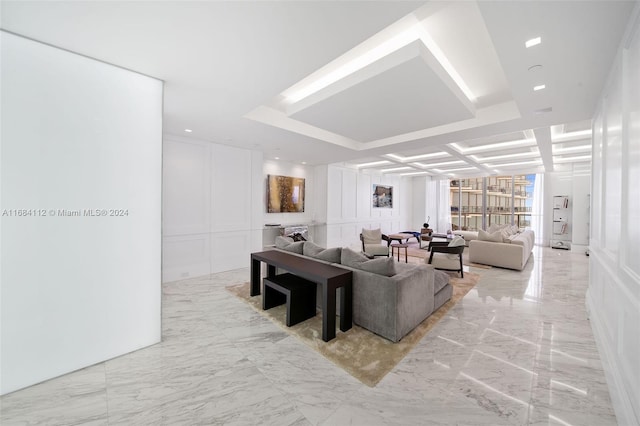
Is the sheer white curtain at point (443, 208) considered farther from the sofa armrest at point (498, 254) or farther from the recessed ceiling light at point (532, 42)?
the recessed ceiling light at point (532, 42)

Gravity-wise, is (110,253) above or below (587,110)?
below

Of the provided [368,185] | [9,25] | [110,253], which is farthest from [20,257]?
[368,185]

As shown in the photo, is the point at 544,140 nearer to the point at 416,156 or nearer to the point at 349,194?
the point at 416,156

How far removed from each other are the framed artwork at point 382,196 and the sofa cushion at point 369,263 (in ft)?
23.8

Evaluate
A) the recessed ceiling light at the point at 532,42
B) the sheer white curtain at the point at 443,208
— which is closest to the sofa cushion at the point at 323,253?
the recessed ceiling light at the point at 532,42

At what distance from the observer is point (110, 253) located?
2447mm

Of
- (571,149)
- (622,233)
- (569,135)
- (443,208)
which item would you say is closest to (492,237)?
(569,135)

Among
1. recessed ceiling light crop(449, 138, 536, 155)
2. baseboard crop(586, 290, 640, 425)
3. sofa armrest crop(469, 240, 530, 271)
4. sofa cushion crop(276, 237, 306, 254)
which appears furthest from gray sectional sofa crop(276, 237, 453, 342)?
recessed ceiling light crop(449, 138, 536, 155)

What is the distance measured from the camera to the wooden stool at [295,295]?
308 cm

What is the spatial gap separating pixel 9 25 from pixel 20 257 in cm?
182

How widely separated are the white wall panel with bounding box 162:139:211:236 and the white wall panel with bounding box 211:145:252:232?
0.15 meters

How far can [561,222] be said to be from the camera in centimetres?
908

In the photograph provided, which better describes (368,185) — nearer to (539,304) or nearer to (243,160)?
(243,160)

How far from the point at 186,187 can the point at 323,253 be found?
3276 millimetres
